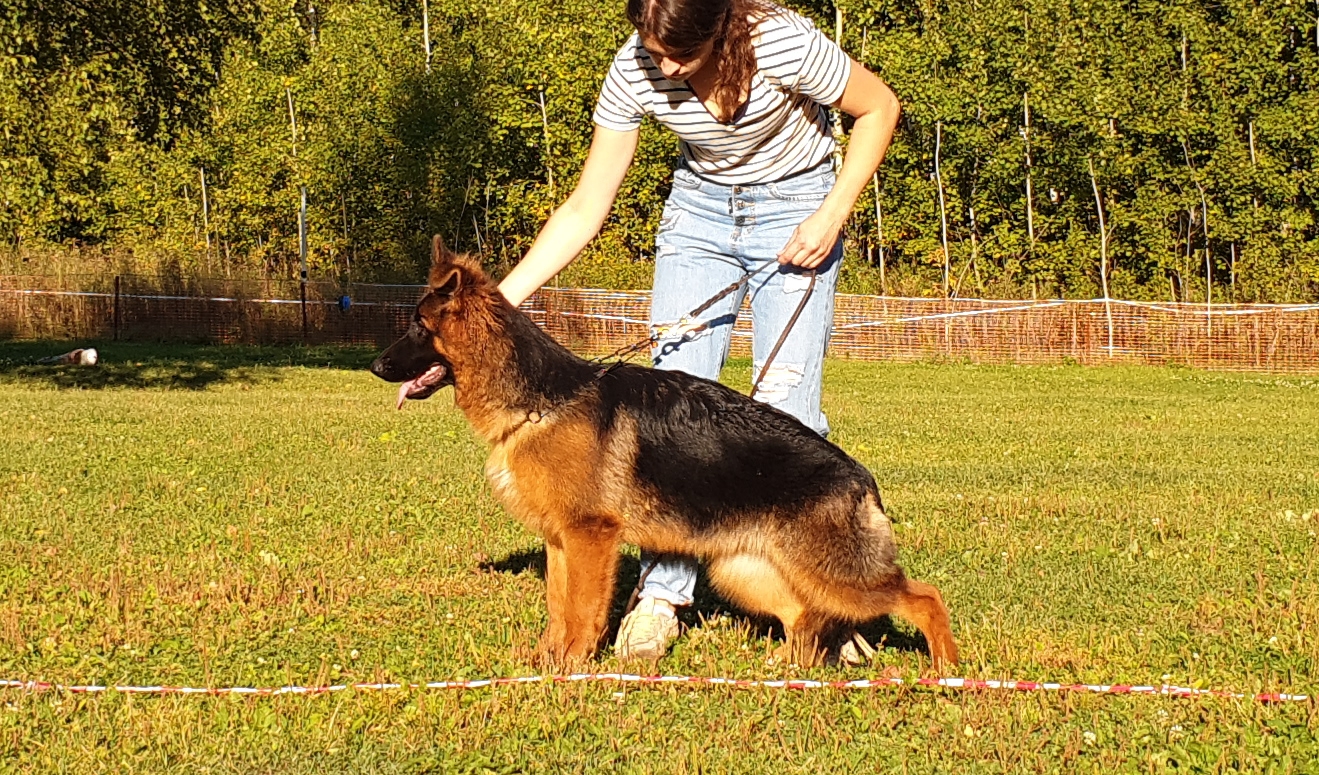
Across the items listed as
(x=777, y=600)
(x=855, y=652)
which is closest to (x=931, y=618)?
(x=855, y=652)

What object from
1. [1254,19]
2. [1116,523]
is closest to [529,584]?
[1116,523]

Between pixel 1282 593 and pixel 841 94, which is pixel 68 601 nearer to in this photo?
pixel 841 94

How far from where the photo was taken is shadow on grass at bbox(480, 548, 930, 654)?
6.17 metres

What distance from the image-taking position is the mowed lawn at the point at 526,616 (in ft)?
15.0

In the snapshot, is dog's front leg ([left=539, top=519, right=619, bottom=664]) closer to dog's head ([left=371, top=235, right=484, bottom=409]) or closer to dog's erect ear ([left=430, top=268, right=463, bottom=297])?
dog's head ([left=371, top=235, right=484, bottom=409])

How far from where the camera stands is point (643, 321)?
29.8 meters

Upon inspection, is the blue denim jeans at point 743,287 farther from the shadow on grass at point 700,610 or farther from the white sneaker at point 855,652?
the white sneaker at point 855,652

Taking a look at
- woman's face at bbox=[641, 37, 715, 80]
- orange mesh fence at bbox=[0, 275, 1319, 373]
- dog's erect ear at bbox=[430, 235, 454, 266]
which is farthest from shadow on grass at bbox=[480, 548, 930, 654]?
orange mesh fence at bbox=[0, 275, 1319, 373]

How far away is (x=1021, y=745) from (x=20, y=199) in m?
19.3

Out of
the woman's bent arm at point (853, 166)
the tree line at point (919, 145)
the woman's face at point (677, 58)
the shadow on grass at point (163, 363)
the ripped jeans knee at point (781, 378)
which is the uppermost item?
the tree line at point (919, 145)

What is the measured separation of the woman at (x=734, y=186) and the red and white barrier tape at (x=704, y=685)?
505 millimetres

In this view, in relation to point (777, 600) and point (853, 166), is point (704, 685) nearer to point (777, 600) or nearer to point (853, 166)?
point (777, 600)

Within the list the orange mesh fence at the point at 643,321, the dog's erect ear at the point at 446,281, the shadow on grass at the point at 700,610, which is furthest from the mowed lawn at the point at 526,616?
the orange mesh fence at the point at 643,321

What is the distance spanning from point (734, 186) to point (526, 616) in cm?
217
